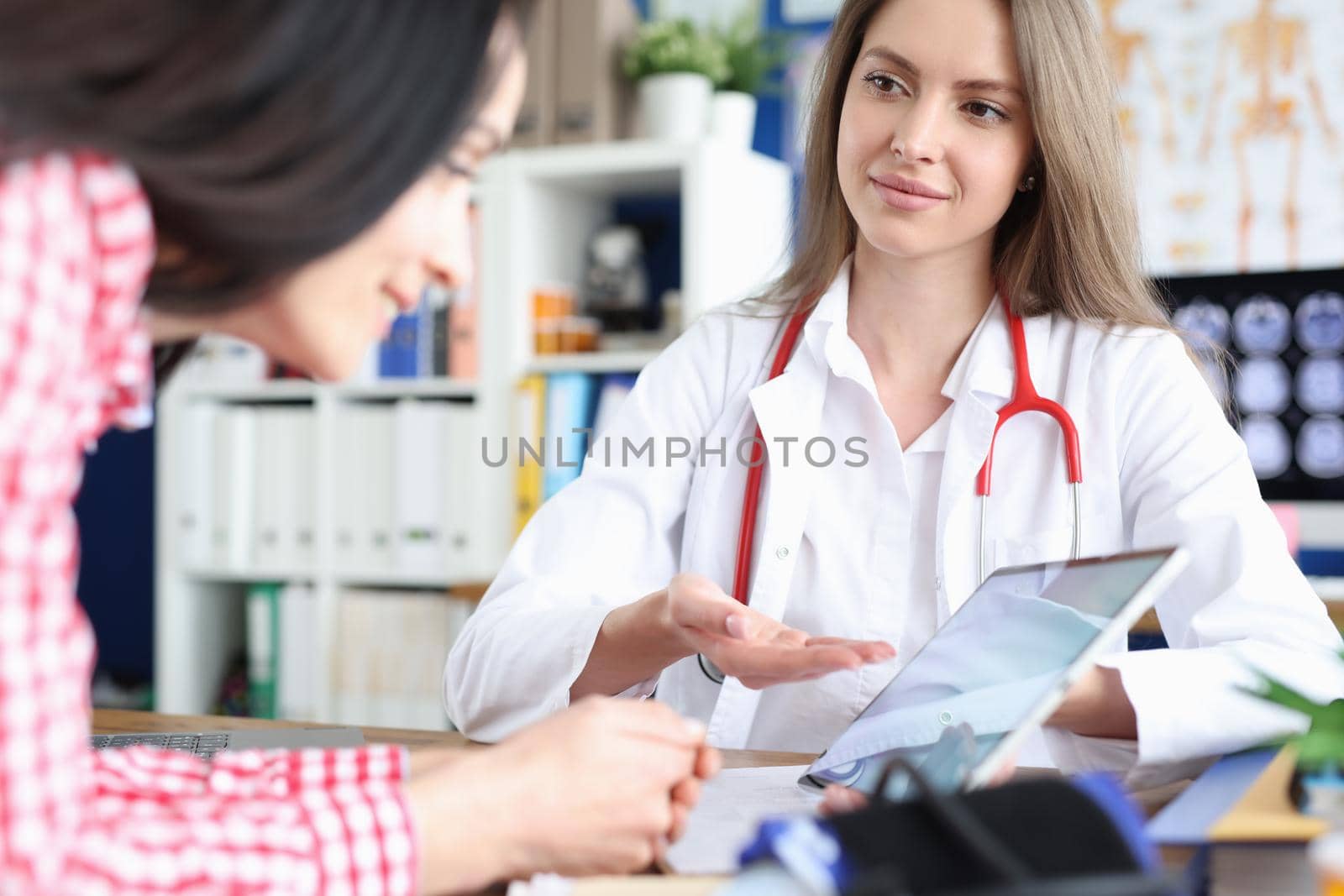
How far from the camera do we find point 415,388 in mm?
2928

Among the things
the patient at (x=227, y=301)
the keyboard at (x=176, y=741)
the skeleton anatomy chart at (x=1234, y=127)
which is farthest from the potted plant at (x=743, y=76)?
the patient at (x=227, y=301)

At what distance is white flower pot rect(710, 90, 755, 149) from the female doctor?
1.26 meters

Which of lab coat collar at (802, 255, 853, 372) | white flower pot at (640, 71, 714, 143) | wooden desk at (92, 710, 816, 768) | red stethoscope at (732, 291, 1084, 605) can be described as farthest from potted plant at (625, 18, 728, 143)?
wooden desk at (92, 710, 816, 768)

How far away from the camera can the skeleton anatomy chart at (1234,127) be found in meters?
2.65

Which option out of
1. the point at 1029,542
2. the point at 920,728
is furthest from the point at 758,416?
the point at 920,728

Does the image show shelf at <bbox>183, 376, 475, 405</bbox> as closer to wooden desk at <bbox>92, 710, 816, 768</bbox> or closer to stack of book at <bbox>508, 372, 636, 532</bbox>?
stack of book at <bbox>508, 372, 636, 532</bbox>

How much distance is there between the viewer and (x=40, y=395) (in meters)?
0.52

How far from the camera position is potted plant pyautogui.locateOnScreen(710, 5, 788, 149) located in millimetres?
2803

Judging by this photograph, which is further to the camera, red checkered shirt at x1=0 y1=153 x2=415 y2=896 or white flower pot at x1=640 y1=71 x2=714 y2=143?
white flower pot at x1=640 y1=71 x2=714 y2=143

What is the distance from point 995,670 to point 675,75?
7.03 feet

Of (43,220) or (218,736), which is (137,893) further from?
(218,736)

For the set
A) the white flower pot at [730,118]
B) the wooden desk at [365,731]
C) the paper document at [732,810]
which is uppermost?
the white flower pot at [730,118]

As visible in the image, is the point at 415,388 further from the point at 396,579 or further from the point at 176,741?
the point at 176,741

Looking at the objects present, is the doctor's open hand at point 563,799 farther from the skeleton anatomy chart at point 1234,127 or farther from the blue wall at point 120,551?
the blue wall at point 120,551
